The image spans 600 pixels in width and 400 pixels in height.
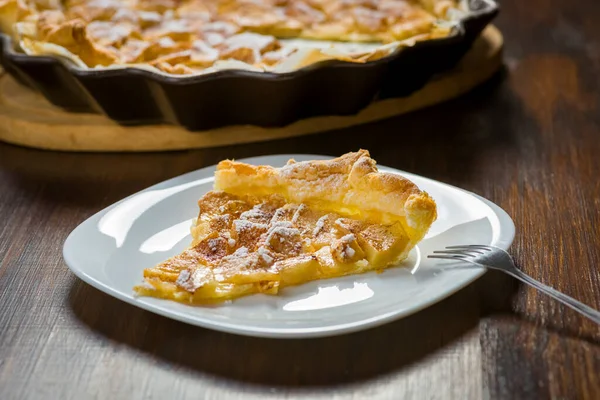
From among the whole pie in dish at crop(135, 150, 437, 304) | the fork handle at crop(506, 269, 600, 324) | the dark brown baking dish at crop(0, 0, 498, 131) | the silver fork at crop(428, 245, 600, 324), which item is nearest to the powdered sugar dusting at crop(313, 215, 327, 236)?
the whole pie in dish at crop(135, 150, 437, 304)

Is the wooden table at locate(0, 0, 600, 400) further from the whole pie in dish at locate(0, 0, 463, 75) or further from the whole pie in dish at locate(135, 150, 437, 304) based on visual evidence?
the whole pie in dish at locate(0, 0, 463, 75)

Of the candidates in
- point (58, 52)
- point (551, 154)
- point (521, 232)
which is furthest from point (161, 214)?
point (551, 154)

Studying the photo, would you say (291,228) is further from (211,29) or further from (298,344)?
(211,29)

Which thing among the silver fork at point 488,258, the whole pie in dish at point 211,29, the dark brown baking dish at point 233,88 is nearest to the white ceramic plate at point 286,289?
the silver fork at point 488,258

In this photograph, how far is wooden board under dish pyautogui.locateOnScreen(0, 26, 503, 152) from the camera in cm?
174

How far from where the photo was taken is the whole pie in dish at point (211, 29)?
1770 mm

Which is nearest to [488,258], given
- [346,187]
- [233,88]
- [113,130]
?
[346,187]

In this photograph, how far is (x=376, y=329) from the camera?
46.0 inches

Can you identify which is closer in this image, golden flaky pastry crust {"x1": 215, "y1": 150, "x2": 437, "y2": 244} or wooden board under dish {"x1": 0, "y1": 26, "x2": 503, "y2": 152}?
Answer: golden flaky pastry crust {"x1": 215, "y1": 150, "x2": 437, "y2": 244}

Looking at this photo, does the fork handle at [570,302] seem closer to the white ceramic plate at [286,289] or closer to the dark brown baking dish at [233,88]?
the white ceramic plate at [286,289]

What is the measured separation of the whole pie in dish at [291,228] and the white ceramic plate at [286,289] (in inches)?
0.9

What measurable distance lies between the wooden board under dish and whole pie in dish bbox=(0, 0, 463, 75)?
0.12 m

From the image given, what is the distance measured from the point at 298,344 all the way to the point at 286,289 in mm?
84

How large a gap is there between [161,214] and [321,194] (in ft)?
Answer: 0.86
